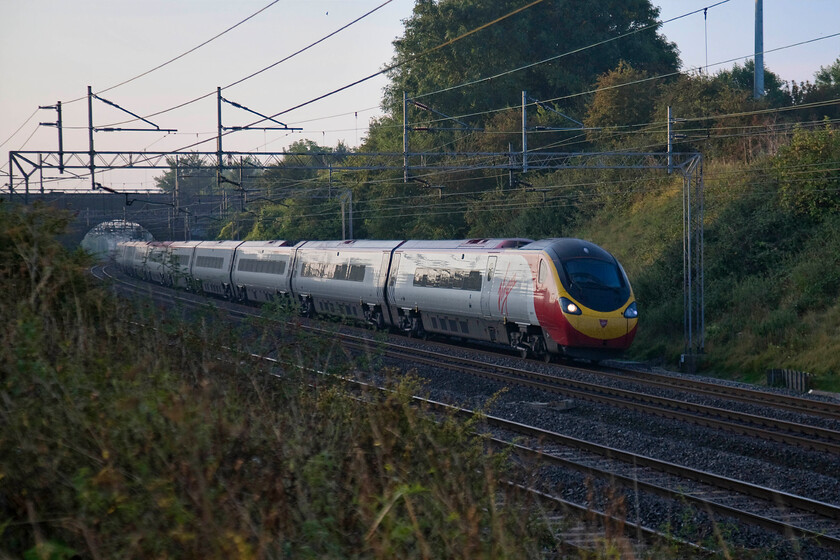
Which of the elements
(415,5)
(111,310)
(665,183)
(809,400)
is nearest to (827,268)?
(809,400)

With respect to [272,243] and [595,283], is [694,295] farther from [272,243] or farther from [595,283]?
[272,243]

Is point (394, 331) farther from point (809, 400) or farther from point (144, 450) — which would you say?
point (144, 450)

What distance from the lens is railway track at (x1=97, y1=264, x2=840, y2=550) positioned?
8125 mm

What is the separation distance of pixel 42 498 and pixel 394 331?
2082 cm

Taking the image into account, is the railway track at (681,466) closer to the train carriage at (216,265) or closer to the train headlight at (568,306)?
the train headlight at (568,306)

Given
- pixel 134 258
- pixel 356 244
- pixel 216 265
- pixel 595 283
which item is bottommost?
pixel 595 283

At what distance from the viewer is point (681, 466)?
9781 millimetres

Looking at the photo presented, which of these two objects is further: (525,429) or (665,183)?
(665,183)

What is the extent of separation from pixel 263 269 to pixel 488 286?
1565 centimetres

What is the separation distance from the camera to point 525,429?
12.0 metres

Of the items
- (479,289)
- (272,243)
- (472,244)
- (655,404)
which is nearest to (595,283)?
(479,289)

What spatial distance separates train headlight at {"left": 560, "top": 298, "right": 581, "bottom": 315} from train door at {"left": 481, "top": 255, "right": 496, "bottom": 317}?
2.46 meters

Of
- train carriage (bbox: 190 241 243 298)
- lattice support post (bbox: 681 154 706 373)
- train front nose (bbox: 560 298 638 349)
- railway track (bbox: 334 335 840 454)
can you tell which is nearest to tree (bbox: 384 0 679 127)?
train carriage (bbox: 190 241 243 298)

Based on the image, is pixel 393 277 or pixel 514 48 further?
pixel 514 48
